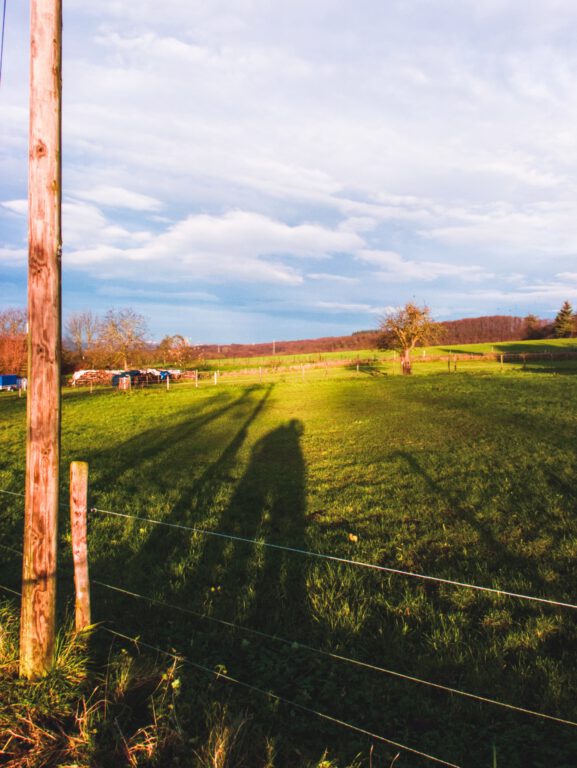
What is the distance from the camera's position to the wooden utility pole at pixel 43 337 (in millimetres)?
3531

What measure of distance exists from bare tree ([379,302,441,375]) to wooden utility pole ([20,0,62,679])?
144ft

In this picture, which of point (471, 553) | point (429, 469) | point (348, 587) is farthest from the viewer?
point (429, 469)

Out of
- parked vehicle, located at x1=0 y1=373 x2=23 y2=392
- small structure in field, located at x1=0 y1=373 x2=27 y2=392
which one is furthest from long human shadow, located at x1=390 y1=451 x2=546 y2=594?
parked vehicle, located at x1=0 y1=373 x2=23 y2=392

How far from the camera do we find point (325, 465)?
37.7 ft

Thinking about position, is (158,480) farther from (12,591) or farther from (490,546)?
(490,546)

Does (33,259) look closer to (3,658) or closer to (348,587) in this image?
(3,658)

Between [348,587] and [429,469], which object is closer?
[348,587]

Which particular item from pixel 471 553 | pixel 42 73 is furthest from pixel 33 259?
pixel 471 553

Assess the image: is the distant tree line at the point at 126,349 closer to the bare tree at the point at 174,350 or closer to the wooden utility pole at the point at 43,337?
the bare tree at the point at 174,350

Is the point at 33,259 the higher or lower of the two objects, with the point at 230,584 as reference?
higher

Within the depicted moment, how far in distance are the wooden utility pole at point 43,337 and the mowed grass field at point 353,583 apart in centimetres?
117

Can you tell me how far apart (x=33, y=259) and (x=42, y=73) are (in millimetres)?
1487

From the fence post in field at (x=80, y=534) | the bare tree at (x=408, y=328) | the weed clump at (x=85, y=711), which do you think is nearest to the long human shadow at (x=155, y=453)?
the fence post in field at (x=80, y=534)

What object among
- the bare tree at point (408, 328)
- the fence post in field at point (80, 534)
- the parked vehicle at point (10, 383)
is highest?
the bare tree at point (408, 328)
